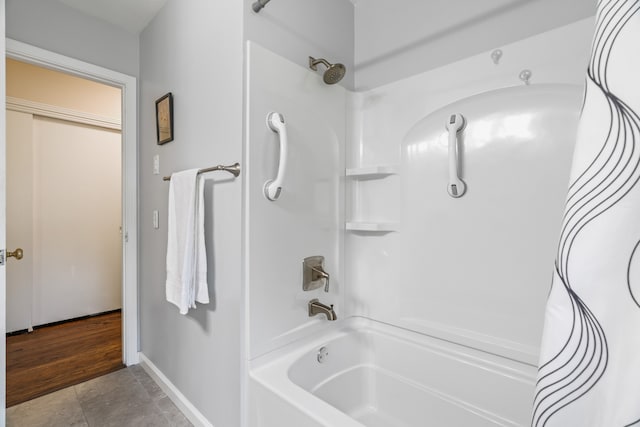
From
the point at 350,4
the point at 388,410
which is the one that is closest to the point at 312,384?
the point at 388,410

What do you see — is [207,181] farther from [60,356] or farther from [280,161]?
[60,356]

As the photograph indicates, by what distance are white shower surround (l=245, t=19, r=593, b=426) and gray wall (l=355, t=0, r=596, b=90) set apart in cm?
6

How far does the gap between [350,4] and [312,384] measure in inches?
83.9

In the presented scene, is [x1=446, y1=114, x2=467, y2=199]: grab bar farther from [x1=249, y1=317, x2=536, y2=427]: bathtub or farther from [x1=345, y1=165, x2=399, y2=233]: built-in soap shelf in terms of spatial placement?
[x1=249, y1=317, x2=536, y2=427]: bathtub

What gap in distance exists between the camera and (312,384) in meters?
1.38

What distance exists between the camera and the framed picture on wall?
1770 millimetres

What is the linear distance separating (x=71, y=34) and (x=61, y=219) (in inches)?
76.3

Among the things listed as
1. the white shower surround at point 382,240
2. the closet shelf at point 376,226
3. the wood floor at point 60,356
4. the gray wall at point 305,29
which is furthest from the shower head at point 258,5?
the wood floor at point 60,356

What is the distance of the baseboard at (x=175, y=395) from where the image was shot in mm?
1542

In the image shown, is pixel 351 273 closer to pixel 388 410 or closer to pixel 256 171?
pixel 388 410

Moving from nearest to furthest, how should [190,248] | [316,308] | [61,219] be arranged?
1. [190,248]
2. [316,308]
3. [61,219]

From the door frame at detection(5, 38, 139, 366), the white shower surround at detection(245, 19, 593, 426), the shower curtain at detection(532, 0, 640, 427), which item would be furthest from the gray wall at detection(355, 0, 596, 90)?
the door frame at detection(5, 38, 139, 366)

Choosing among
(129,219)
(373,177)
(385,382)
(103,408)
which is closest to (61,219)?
(129,219)

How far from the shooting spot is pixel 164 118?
1.83 meters
